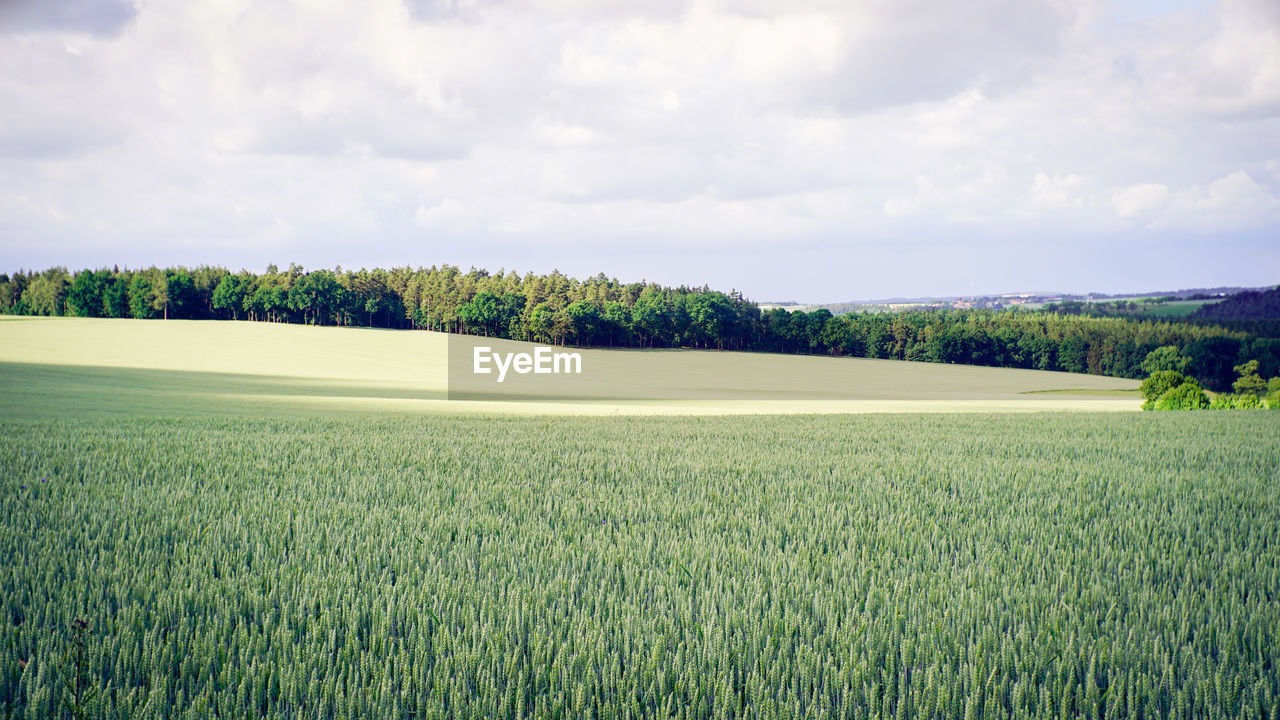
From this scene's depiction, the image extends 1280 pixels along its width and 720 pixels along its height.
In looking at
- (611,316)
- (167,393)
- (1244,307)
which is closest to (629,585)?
(167,393)

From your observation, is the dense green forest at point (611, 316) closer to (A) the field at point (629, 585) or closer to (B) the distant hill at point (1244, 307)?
(B) the distant hill at point (1244, 307)

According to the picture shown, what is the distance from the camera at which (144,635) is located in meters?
→ 4.80

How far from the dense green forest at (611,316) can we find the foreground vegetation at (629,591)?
2855 inches

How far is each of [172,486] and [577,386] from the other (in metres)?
41.2

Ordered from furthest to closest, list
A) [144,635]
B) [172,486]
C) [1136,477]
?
[1136,477] < [172,486] < [144,635]

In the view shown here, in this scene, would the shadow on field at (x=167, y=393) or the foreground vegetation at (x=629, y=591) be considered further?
the shadow on field at (x=167, y=393)

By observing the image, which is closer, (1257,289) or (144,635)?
(144,635)

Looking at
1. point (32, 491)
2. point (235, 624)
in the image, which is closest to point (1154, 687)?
point (235, 624)

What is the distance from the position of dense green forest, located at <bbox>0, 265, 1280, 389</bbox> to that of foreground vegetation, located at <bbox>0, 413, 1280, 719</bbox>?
238 feet

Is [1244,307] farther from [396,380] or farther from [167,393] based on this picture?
[167,393]

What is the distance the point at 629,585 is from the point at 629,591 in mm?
84

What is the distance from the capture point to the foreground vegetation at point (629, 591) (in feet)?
13.4

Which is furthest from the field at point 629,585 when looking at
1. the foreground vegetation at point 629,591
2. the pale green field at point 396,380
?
the pale green field at point 396,380

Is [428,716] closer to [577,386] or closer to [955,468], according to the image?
[955,468]
